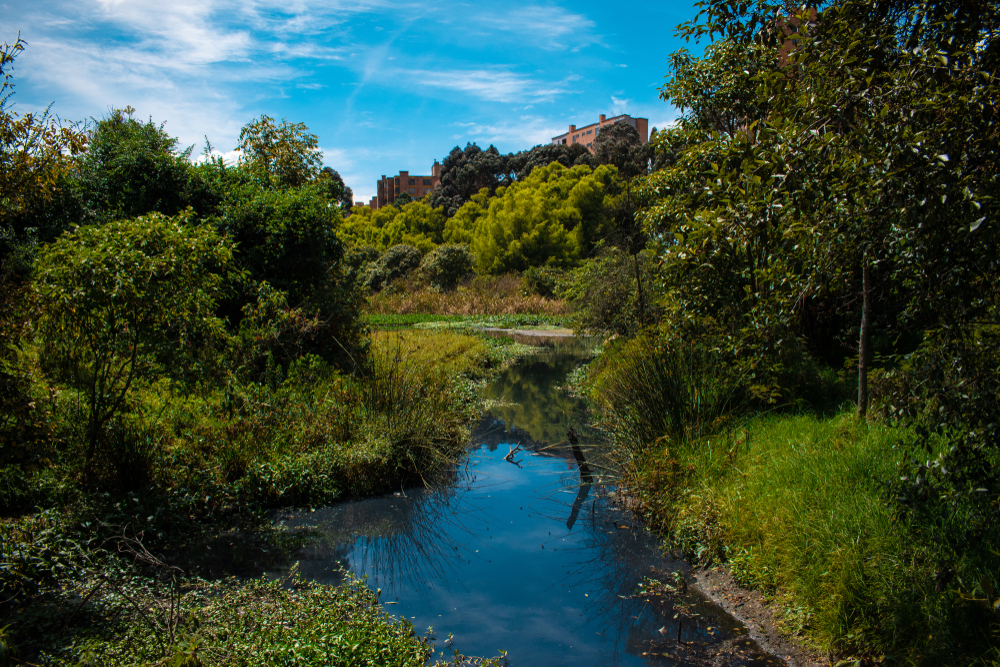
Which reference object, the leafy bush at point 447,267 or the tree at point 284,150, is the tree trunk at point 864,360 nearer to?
the tree at point 284,150

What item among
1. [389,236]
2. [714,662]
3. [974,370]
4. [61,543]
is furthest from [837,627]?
[389,236]

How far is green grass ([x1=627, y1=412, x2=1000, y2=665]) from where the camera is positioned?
3.36 metres

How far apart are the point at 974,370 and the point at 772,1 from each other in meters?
2.36

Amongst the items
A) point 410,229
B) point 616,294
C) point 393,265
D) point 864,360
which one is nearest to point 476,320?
point 393,265

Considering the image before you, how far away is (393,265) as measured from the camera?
4728 cm

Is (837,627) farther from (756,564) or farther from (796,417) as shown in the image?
(796,417)

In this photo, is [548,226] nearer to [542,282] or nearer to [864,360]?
[542,282]

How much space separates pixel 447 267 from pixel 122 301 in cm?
3683

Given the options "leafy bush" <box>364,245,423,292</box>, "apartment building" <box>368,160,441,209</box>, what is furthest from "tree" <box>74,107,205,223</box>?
"apartment building" <box>368,160,441,209</box>

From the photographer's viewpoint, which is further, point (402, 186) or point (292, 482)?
point (402, 186)

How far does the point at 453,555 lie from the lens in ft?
19.3

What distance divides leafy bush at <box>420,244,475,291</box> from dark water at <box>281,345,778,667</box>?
33.4 m

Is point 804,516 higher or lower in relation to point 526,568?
higher

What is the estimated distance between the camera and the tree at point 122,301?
5.20 m
